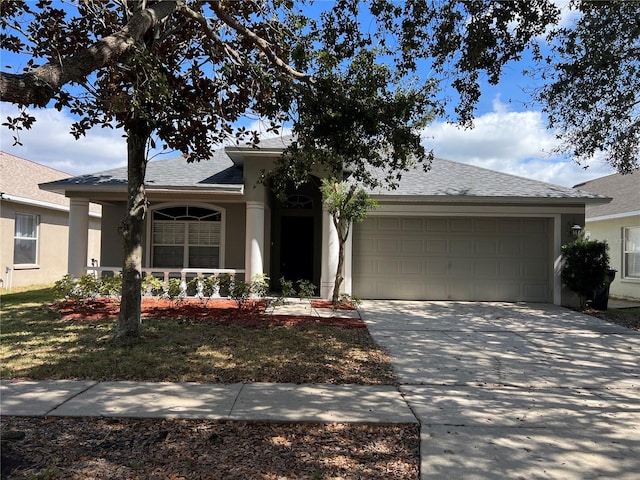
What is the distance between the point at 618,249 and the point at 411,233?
853cm

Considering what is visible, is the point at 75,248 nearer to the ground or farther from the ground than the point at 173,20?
nearer to the ground

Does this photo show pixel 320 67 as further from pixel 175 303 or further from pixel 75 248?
pixel 75 248

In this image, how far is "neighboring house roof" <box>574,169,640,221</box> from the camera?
15375 millimetres

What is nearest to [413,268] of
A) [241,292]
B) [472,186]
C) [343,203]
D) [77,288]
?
[472,186]

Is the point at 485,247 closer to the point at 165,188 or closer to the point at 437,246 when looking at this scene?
the point at 437,246

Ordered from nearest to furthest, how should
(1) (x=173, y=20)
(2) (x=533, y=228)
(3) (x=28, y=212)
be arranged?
(1) (x=173, y=20) → (2) (x=533, y=228) → (3) (x=28, y=212)

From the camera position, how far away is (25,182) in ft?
54.3

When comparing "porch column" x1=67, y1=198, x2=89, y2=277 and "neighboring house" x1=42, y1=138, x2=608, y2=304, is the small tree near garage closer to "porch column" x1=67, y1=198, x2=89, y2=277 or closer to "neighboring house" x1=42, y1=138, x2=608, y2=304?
"neighboring house" x1=42, y1=138, x2=608, y2=304

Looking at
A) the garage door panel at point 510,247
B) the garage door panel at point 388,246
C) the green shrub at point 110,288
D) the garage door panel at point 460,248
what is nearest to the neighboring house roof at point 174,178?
the green shrub at point 110,288

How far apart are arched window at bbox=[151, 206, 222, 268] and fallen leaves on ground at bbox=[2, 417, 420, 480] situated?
30.4 ft

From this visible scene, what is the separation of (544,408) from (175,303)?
340 inches

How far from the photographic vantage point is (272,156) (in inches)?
457

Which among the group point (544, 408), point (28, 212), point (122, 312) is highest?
point (28, 212)

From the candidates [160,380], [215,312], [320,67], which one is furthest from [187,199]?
[160,380]
